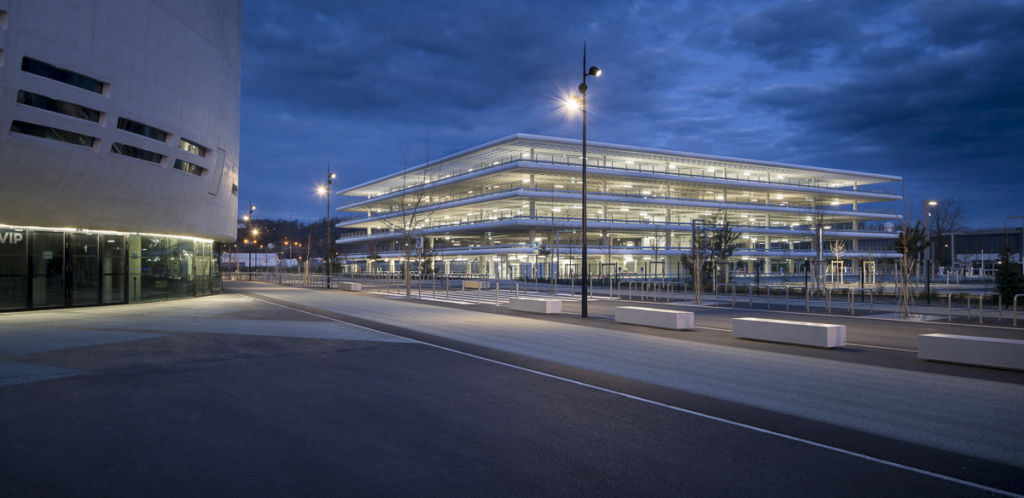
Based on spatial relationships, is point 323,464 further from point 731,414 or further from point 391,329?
point 391,329

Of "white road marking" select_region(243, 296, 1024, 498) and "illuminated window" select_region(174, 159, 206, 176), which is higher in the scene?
"illuminated window" select_region(174, 159, 206, 176)

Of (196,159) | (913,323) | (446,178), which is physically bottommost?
(913,323)

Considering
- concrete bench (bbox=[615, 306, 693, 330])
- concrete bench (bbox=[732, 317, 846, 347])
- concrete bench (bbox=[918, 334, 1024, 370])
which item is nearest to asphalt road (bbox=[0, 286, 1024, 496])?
concrete bench (bbox=[918, 334, 1024, 370])

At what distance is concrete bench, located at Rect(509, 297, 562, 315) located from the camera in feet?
69.1

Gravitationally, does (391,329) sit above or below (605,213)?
below

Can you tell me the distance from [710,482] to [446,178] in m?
68.7

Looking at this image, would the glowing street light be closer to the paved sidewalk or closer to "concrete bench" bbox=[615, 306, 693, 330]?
"concrete bench" bbox=[615, 306, 693, 330]

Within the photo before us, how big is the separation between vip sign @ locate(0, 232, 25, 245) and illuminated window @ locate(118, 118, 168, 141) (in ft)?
17.9

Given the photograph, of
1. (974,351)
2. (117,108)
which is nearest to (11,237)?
(117,108)

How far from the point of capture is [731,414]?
272 inches

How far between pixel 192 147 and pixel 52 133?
7.47 m

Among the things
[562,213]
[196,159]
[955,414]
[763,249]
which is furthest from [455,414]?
[763,249]

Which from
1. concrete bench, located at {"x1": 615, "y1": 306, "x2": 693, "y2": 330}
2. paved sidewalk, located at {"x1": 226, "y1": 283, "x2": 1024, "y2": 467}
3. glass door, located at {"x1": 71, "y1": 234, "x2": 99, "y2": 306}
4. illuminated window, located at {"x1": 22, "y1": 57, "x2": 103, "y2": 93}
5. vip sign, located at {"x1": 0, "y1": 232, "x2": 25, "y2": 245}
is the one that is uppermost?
illuminated window, located at {"x1": 22, "y1": 57, "x2": 103, "y2": 93}

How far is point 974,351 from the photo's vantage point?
10062 millimetres
